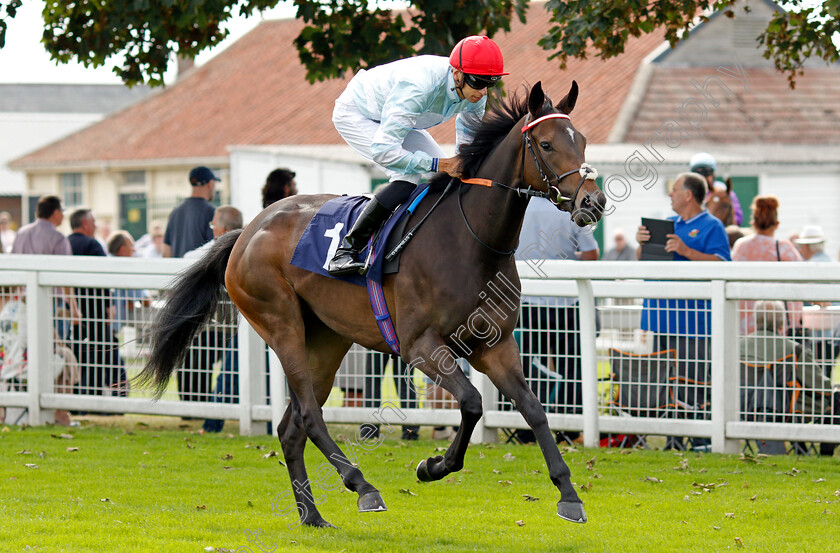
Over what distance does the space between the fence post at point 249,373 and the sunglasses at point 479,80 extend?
3410 millimetres

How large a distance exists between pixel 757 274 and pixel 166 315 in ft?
11.8

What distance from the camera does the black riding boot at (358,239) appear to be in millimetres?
5129

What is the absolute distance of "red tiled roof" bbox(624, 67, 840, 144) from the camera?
67.7ft

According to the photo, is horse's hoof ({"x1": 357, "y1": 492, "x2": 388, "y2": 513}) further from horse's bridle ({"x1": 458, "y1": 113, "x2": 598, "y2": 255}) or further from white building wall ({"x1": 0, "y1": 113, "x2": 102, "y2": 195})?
white building wall ({"x1": 0, "y1": 113, "x2": 102, "y2": 195})

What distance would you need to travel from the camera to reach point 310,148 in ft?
72.2

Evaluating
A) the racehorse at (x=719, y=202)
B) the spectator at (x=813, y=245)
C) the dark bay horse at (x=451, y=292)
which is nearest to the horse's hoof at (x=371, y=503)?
the dark bay horse at (x=451, y=292)

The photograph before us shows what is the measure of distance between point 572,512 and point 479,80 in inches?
77.1

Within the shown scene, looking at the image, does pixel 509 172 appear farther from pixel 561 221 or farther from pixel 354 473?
pixel 561 221

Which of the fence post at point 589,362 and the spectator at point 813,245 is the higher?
the spectator at point 813,245

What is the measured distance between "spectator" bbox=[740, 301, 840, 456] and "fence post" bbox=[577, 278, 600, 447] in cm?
95

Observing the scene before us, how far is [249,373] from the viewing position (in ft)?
25.7

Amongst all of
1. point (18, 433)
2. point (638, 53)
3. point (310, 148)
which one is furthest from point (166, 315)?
point (638, 53)

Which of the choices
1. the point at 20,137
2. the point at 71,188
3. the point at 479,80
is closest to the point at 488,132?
the point at 479,80

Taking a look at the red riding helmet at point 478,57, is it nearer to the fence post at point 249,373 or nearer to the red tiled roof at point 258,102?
the fence post at point 249,373
